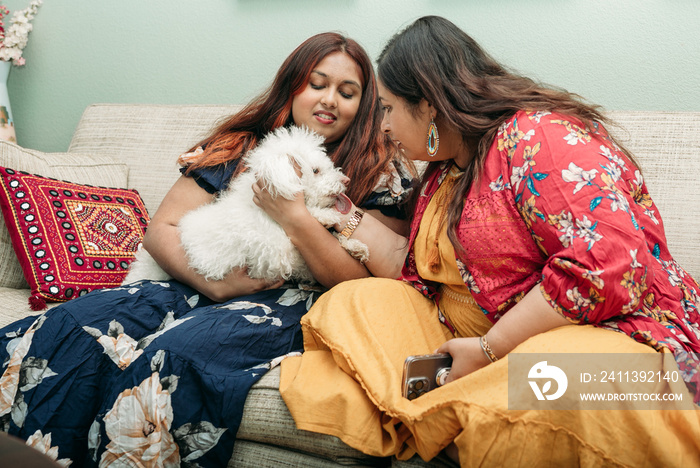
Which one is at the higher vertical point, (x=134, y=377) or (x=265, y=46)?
(x=265, y=46)

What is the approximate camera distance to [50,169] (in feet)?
6.23

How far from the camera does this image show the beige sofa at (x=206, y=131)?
3.53ft

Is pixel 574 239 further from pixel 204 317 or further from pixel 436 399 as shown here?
pixel 204 317

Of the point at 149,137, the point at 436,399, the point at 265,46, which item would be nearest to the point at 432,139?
the point at 436,399

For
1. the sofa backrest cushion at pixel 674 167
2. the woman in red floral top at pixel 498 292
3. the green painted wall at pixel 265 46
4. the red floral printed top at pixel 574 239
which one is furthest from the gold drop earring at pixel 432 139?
the green painted wall at pixel 265 46

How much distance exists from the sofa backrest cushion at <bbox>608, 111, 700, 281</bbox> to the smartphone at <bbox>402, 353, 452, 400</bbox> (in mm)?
873

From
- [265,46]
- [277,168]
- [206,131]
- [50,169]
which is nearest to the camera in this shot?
[277,168]

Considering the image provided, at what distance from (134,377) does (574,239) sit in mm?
939

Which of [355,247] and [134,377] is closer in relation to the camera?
[134,377]

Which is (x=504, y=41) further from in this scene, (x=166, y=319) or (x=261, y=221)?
(x=166, y=319)

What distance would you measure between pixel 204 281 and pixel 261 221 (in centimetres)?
26

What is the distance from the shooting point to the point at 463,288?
1.22m

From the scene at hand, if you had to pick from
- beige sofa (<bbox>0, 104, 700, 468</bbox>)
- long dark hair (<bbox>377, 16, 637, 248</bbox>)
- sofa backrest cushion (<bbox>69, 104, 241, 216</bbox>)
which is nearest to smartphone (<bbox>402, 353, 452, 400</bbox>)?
beige sofa (<bbox>0, 104, 700, 468</bbox>)

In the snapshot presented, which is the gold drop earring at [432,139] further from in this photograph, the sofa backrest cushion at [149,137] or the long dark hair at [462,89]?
the sofa backrest cushion at [149,137]
